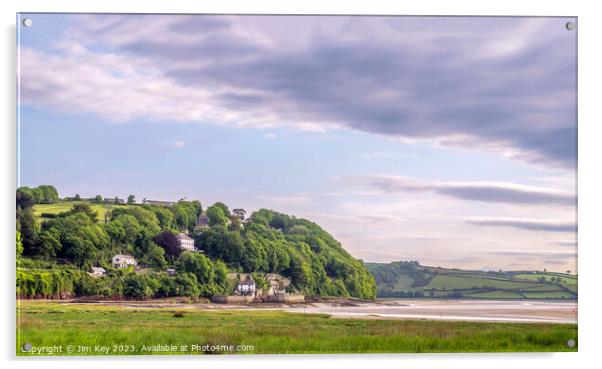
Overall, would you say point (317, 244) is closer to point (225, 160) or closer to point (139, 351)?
point (225, 160)

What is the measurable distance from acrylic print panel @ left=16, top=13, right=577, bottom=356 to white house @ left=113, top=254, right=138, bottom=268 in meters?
0.02

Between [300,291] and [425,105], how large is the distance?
8.14 ft

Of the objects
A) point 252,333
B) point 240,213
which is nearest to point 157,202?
point 240,213

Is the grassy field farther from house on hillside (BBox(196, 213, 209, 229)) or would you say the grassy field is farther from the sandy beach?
house on hillside (BBox(196, 213, 209, 229))

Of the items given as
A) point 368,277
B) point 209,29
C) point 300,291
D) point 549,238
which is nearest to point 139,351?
point 300,291

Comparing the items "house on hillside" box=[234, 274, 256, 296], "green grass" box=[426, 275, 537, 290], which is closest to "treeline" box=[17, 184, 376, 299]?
"house on hillside" box=[234, 274, 256, 296]

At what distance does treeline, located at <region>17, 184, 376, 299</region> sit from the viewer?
9.58 meters

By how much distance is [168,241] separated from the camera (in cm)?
981

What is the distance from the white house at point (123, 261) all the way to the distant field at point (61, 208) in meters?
0.46

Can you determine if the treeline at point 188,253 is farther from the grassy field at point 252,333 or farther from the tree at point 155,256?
the grassy field at point 252,333

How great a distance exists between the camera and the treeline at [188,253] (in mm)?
9578

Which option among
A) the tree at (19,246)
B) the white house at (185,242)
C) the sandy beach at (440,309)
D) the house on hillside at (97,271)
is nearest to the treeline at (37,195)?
the tree at (19,246)

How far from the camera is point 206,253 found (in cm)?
991

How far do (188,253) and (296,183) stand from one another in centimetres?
141
